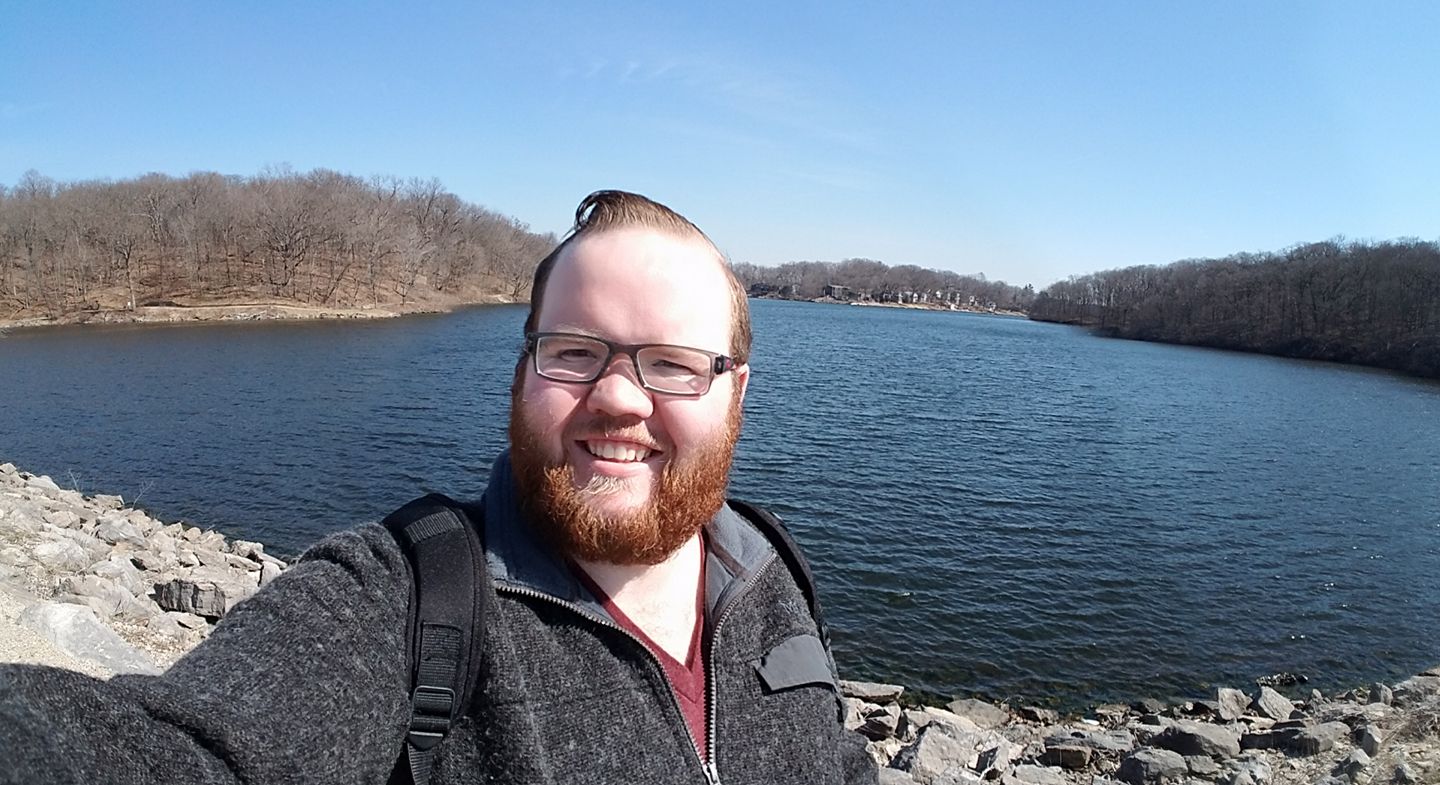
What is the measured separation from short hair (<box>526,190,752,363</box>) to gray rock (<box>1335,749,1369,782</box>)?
879cm

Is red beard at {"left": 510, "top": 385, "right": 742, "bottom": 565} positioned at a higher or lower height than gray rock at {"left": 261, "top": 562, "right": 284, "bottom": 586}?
higher

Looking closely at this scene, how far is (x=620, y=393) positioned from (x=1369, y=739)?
10675mm

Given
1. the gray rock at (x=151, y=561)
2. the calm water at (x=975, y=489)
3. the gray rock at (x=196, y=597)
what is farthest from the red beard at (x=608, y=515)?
the gray rock at (x=151, y=561)

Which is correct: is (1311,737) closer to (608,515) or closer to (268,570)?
(608,515)

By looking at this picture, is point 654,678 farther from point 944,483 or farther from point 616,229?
point 944,483

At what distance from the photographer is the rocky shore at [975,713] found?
677 centimetres

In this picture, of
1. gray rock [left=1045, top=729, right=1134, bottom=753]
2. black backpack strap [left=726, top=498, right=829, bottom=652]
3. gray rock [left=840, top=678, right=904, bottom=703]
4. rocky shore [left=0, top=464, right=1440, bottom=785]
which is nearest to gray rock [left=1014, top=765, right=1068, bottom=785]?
rocky shore [left=0, top=464, right=1440, bottom=785]

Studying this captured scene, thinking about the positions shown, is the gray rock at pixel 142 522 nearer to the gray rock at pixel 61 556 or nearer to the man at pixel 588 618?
the gray rock at pixel 61 556

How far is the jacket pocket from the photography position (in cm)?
201

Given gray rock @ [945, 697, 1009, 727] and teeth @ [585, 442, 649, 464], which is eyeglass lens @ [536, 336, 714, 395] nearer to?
teeth @ [585, 442, 649, 464]

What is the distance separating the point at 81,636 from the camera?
6.05 meters

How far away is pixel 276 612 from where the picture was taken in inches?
55.2

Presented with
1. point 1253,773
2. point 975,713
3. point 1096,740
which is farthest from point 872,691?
point 1253,773

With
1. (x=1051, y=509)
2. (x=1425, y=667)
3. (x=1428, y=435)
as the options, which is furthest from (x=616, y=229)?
(x=1428, y=435)
